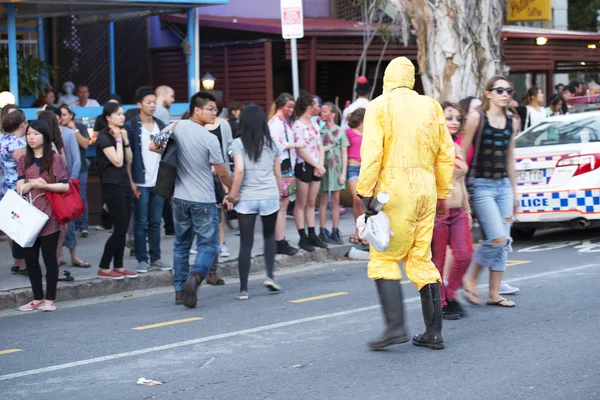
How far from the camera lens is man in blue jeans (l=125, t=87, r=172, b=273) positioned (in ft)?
34.0

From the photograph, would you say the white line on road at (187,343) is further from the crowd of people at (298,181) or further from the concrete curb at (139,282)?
the concrete curb at (139,282)

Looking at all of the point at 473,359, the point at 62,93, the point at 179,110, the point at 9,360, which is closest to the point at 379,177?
the point at 473,359

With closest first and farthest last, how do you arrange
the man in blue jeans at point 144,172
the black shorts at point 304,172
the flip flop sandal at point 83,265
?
the man in blue jeans at point 144,172, the flip flop sandal at point 83,265, the black shorts at point 304,172

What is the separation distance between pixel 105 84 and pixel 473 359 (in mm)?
12830

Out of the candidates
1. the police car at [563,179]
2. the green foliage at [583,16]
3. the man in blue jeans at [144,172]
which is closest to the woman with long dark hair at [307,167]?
the man in blue jeans at [144,172]

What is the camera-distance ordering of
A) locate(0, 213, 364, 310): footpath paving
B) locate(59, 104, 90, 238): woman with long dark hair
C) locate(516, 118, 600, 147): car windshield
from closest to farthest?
locate(0, 213, 364, 310): footpath paving < locate(516, 118, 600, 147): car windshield < locate(59, 104, 90, 238): woman with long dark hair

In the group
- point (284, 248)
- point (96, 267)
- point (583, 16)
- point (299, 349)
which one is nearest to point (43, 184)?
point (96, 267)

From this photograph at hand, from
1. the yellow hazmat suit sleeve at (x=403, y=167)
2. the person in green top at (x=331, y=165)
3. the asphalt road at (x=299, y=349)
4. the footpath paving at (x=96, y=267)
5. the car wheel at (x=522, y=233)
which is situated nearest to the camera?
the asphalt road at (x=299, y=349)

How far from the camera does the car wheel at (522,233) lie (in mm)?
12982

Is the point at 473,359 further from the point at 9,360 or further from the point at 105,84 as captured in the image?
the point at 105,84

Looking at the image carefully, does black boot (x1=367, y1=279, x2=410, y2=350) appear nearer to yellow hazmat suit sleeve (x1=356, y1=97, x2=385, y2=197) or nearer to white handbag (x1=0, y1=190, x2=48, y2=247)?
yellow hazmat suit sleeve (x1=356, y1=97, x2=385, y2=197)

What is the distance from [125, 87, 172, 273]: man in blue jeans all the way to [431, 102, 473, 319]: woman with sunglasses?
3541 mm

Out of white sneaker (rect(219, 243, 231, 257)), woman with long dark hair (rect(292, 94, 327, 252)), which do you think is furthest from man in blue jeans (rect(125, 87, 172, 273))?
woman with long dark hair (rect(292, 94, 327, 252))

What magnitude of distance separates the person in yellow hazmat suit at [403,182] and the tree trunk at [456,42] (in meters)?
8.19
